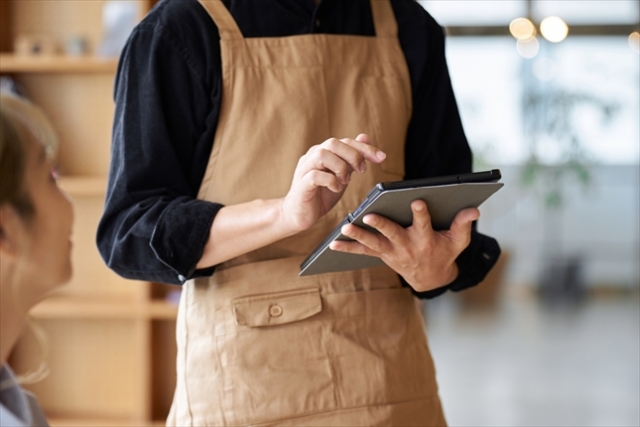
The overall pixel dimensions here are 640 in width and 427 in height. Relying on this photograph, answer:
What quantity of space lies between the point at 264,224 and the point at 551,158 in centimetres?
611

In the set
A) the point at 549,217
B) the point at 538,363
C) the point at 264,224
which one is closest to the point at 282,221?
the point at 264,224

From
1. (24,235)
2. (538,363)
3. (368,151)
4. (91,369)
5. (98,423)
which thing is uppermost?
(368,151)

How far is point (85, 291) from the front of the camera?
2.98m

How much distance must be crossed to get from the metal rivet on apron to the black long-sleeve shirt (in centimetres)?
11

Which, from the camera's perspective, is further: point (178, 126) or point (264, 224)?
point (178, 126)

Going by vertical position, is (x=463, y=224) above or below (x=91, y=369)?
above

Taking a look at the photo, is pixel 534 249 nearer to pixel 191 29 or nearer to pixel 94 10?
pixel 94 10

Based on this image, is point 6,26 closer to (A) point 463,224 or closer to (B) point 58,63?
(B) point 58,63

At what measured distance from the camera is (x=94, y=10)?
2971 millimetres

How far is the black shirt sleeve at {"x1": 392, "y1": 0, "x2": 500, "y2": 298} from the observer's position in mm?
1366

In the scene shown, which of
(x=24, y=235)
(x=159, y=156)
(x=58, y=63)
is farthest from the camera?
(x=58, y=63)

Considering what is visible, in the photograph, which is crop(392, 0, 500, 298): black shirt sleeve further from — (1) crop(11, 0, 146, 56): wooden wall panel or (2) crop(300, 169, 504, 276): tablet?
(1) crop(11, 0, 146, 56): wooden wall panel

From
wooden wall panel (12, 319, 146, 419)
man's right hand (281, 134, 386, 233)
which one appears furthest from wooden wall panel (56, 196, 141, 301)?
man's right hand (281, 134, 386, 233)

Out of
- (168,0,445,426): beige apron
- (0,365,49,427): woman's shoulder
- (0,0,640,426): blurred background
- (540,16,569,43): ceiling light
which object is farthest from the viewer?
(540,16,569,43): ceiling light
